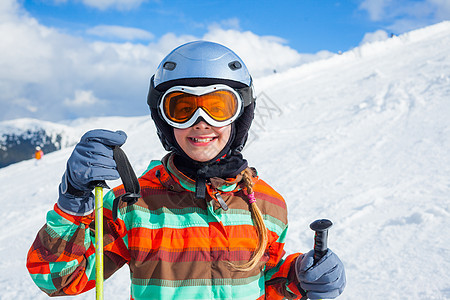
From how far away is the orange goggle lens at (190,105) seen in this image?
1.94 m

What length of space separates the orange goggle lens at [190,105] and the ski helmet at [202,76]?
0.24ft

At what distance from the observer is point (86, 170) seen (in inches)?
57.6

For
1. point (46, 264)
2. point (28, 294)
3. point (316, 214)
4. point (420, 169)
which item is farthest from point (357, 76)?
point (46, 264)

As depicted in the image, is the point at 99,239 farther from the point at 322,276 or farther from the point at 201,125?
the point at 322,276

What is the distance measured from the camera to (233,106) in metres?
2.03

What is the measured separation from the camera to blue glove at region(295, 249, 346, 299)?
189 centimetres

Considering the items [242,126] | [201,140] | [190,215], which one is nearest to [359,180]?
[242,126]

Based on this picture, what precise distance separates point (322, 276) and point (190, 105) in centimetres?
118

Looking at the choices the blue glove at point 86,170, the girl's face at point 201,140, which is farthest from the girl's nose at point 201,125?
the blue glove at point 86,170

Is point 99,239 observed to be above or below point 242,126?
below

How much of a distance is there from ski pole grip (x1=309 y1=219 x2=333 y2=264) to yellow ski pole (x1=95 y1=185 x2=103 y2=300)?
104cm

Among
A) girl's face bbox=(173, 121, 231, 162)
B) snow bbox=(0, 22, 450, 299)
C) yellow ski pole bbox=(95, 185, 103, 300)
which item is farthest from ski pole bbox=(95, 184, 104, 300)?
snow bbox=(0, 22, 450, 299)

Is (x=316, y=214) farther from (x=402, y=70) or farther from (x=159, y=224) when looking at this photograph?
(x=402, y=70)

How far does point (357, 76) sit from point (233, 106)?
14500mm
